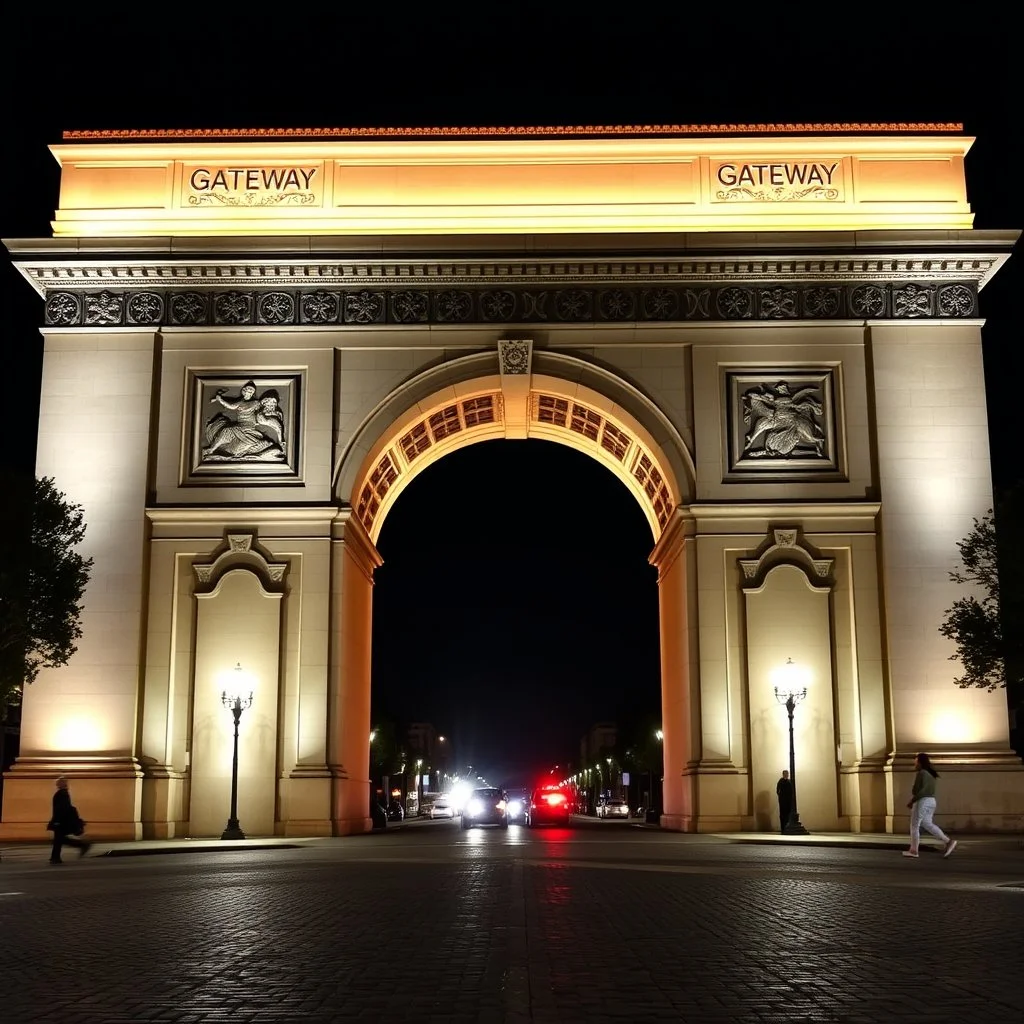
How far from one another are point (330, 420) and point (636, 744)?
84697 mm

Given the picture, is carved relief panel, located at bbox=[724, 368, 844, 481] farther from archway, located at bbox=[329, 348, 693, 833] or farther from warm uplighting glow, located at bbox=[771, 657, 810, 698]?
warm uplighting glow, located at bbox=[771, 657, 810, 698]

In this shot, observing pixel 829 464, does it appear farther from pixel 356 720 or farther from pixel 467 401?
pixel 356 720

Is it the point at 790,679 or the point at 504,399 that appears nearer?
the point at 790,679

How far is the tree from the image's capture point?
3073 cm

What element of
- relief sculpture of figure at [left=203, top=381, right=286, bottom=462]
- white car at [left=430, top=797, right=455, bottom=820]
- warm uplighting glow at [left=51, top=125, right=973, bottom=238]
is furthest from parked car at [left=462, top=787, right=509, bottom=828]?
white car at [left=430, top=797, right=455, bottom=820]

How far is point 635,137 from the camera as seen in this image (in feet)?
130

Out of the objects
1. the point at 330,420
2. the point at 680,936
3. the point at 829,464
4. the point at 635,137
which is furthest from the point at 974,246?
the point at 680,936

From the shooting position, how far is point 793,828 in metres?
33.6

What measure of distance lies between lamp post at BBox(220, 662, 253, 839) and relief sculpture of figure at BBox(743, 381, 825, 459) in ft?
48.0

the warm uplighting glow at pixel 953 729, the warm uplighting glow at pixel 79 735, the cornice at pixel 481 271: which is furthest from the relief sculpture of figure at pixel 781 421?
the warm uplighting glow at pixel 79 735

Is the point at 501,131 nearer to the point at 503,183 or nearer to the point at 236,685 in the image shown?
the point at 503,183

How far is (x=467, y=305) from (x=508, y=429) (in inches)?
250

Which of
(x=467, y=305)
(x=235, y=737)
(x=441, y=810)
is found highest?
(x=467, y=305)

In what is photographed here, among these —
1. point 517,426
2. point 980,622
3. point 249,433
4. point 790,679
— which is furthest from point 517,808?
point 980,622
